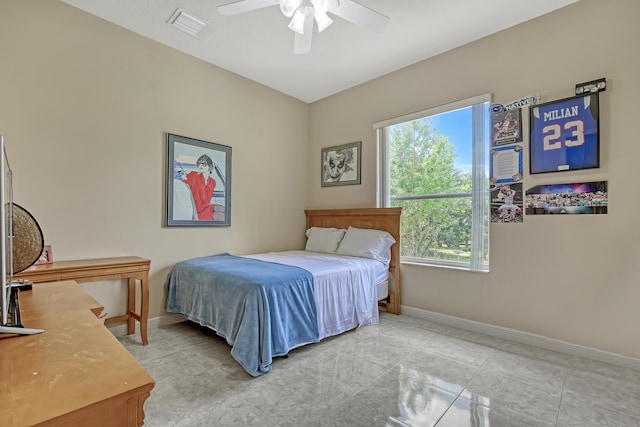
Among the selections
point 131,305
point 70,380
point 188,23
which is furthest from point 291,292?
point 188,23

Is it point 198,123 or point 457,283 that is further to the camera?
point 198,123

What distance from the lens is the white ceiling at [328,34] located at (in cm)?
261

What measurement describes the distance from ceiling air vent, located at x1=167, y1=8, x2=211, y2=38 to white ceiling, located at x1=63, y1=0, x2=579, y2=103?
5cm

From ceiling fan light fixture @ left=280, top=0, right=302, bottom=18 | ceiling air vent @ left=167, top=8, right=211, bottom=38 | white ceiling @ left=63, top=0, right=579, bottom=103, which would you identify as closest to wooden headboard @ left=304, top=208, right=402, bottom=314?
white ceiling @ left=63, top=0, right=579, bottom=103

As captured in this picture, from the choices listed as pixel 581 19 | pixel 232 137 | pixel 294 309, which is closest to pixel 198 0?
pixel 232 137

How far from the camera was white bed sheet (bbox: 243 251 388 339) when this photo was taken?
272 centimetres

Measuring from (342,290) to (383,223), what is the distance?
3.86 feet

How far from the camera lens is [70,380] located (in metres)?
0.71

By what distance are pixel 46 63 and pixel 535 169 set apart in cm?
421

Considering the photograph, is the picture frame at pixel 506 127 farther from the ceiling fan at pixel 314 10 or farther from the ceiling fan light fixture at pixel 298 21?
the ceiling fan light fixture at pixel 298 21

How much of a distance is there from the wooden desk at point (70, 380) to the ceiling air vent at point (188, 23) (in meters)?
2.69

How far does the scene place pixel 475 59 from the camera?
311cm

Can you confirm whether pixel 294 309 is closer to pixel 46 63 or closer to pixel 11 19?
pixel 46 63

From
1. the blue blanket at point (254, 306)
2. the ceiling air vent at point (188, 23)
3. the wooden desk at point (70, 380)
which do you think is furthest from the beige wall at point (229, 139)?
the wooden desk at point (70, 380)
